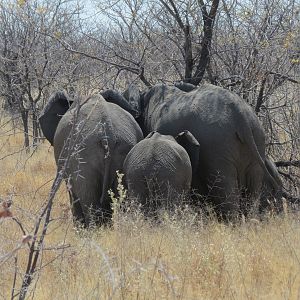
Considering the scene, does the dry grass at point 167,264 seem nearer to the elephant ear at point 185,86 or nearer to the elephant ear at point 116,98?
the elephant ear at point 116,98

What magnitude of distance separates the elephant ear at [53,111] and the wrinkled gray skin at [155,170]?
2.21m

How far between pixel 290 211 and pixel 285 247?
8.96ft

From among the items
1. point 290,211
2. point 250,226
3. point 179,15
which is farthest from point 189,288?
point 179,15

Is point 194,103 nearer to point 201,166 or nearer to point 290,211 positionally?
point 201,166

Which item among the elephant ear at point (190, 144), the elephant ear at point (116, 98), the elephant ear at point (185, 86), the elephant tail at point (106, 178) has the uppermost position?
the elephant ear at point (185, 86)

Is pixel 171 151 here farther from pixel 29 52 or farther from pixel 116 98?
pixel 29 52

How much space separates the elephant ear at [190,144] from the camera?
25.9 ft

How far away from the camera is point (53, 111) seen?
30.8ft

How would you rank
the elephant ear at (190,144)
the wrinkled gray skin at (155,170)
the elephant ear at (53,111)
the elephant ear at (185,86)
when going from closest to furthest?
1. the wrinkled gray skin at (155,170)
2. the elephant ear at (190,144)
3. the elephant ear at (185,86)
4. the elephant ear at (53,111)

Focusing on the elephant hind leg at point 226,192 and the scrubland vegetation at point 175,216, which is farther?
the elephant hind leg at point 226,192

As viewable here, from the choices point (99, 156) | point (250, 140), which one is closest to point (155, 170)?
point (99, 156)

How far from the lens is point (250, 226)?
7375 millimetres

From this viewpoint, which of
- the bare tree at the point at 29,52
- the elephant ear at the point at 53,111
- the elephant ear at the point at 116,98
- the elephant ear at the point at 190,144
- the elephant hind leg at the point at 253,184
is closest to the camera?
the elephant ear at the point at 190,144

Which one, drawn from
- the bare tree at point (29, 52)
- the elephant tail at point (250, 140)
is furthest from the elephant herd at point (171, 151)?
the bare tree at point (29, 52)
